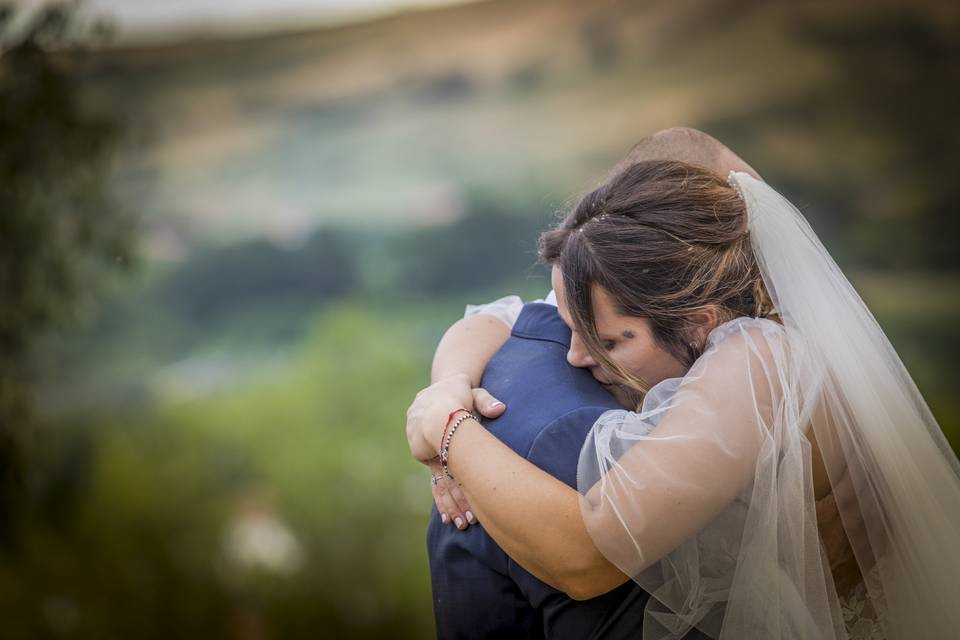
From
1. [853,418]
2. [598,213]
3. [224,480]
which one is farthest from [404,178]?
[853,418]

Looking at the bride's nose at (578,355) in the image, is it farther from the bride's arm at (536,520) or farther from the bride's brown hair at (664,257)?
the bride's arm at (536,520)

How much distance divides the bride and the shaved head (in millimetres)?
388

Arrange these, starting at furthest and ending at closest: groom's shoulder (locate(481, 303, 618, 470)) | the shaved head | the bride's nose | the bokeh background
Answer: the bokeh background → the shaved head → the bride's nose → groom's shoulder (locate(481, 303, 618, 470))

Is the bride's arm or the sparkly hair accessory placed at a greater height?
the sparkly hair accessory

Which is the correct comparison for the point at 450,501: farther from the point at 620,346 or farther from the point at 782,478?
the point at 782,478

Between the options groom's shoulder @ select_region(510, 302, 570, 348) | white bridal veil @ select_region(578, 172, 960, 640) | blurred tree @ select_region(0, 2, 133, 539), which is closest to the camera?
white bridal veil @ select_region(578, 172, 960, 640)

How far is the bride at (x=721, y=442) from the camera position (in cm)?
149

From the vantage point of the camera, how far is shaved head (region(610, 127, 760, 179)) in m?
2.22

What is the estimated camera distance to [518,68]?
176 inches

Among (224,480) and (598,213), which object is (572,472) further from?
(224,480)

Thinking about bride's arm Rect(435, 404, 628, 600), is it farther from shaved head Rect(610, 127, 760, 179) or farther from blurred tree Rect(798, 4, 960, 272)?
blurred tree Rect(798, 4, 960, 272)

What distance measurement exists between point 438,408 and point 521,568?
0.32 meters

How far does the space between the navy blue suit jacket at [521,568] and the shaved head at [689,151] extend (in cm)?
69

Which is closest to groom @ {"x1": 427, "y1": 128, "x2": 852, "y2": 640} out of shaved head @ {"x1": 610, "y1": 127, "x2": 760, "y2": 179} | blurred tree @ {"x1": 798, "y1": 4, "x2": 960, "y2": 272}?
shaved head @ {"x1": 610, "y1": 127, "x2": 760, "y2": 179}
